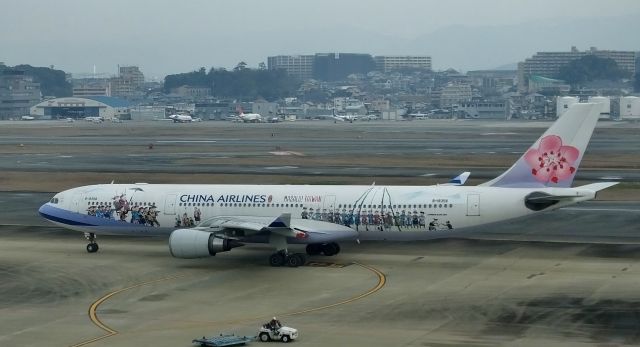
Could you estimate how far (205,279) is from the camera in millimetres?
48750

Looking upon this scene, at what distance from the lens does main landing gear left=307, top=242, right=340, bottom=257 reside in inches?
2151

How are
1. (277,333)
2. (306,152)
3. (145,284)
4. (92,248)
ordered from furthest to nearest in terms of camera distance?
(306,152)
(92,248)
(145,284)
(277,333)

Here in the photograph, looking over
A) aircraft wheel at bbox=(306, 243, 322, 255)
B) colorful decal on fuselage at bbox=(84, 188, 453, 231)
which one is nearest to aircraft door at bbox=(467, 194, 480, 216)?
colorful decal on fuselage at bbox=(84, 188, 453, 231)

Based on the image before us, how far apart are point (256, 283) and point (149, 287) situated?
15.8 ft

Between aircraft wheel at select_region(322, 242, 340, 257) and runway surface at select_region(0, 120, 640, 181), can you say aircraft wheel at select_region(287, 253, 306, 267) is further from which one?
runway surface at select_region(0, 120, 640, 181)

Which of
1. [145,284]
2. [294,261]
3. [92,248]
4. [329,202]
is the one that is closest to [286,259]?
[294,261]

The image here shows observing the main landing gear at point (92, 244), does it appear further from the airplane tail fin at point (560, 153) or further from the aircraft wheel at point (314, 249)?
the airplane tail fin at point (560, 153)

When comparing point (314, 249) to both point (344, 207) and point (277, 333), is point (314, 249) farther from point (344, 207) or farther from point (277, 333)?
point (277, 333)

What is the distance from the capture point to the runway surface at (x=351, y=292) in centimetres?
3731

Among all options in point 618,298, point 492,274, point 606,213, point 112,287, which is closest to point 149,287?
point 112,287

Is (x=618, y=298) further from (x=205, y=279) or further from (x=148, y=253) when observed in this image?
(x=148, y=253)

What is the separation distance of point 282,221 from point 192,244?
453 cm

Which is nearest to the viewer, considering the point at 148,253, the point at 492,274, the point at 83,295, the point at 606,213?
the point at 83,295

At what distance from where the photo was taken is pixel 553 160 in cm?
5156
